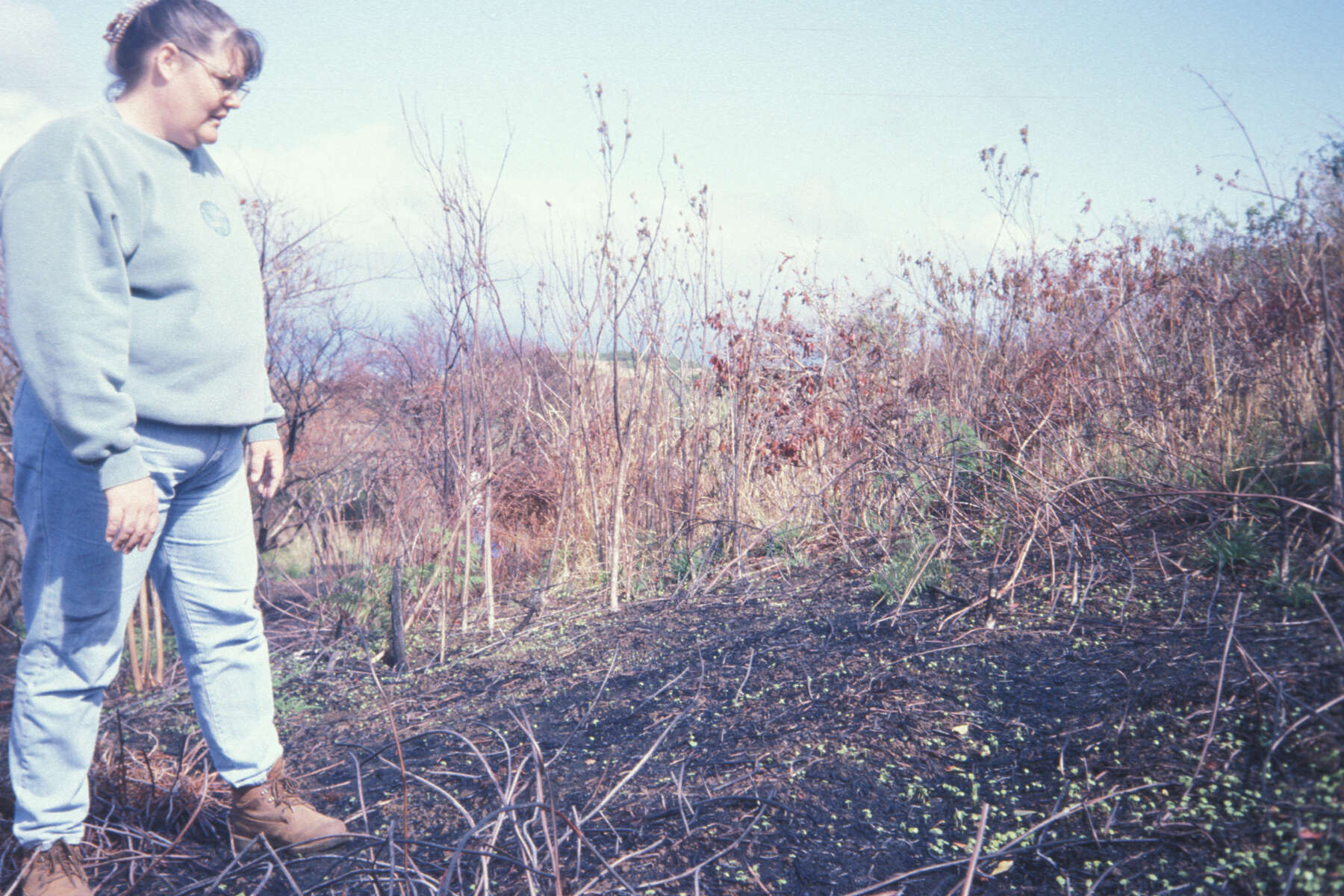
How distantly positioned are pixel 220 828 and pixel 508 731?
0.70 metres

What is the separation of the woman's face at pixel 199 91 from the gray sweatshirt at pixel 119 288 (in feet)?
0.16

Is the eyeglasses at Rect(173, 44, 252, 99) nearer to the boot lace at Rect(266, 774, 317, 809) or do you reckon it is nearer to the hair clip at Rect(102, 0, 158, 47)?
the hair clip at Rect(102, 0, 158, 47)

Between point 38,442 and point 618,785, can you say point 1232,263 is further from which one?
point 38,442

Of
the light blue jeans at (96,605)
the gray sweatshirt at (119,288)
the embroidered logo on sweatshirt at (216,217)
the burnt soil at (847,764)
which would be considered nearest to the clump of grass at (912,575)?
the burnt soil at (847,764)

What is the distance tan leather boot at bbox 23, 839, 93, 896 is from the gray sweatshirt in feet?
2.44

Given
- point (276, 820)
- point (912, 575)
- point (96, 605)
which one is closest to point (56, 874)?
point (276, 820)

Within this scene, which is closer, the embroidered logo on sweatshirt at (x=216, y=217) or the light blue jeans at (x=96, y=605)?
the light blue jeans at (x=96, y=605)

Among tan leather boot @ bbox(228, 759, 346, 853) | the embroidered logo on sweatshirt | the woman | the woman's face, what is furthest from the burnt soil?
the woman's face

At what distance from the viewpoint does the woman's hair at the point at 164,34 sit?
150 centimetres

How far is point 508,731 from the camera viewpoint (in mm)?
2102

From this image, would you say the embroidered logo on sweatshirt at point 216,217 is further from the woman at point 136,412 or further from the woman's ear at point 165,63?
the woman's ear at point 165,63

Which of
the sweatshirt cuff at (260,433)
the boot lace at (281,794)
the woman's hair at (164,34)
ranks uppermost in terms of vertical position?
the woman's hair at (164,34)

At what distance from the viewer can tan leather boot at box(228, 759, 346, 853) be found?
1604mm

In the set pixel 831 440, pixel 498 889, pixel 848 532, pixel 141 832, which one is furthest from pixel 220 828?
pixel 831 440
